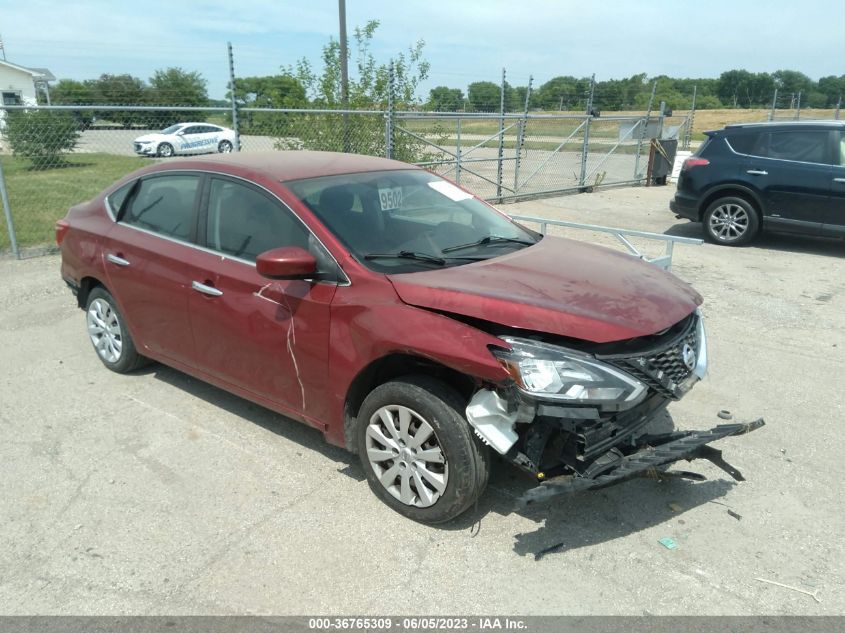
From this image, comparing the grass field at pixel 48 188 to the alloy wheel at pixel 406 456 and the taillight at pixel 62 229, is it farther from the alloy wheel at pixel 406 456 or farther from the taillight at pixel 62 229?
the alloy wheel at pixel 406 456

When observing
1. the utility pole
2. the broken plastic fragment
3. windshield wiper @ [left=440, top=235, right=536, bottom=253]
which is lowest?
the broken plastic fragment

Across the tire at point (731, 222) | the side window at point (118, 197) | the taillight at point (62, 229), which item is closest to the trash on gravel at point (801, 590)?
the side window at point (118, 197)

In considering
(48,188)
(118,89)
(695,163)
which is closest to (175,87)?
(118,89)

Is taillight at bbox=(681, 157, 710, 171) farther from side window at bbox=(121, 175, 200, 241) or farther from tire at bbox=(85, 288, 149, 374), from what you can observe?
tire at bbox=(85, 288, 149, 374)

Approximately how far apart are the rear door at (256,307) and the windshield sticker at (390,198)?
1.87 ft

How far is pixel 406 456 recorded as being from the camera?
328cm

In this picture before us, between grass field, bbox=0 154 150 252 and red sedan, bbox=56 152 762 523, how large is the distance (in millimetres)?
6645

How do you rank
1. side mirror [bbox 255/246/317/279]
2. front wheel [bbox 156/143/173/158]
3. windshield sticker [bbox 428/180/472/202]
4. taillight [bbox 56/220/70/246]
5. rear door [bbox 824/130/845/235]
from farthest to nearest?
front wheel [bbox 156/143/173/158]
rear door [bbox 824/130/845/235]
taillight [bbox 56/220/70/246]
windshield sticker [bbox 428/180/472/202]
side mirror [bbox 255/246/317/279]

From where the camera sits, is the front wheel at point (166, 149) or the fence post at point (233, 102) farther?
the front wheel at point (166, 149)

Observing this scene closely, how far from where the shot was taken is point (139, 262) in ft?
14.7

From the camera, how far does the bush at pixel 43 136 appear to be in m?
11.0

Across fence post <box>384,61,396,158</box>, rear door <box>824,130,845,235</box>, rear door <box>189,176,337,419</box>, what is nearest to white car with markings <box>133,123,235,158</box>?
fence post <box>384,61,396,158</box>

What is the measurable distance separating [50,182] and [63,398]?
12.3 meters

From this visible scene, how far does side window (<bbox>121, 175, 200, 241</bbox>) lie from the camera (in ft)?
14.1
